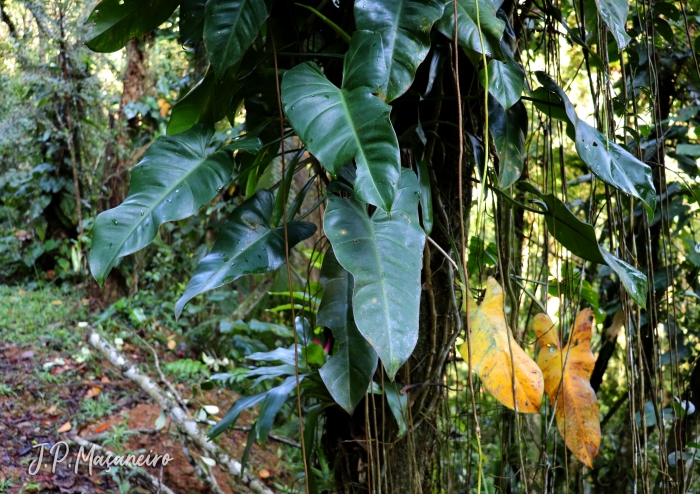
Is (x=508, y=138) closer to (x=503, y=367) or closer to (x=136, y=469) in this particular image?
(x=503, y=367)

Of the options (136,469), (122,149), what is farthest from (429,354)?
(122,149)

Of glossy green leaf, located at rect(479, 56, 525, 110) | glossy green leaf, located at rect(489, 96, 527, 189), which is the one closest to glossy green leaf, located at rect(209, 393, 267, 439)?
glossy green leaf, located at rect(489, 96, 527, 189)

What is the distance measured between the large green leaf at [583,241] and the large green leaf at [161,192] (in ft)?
2.04

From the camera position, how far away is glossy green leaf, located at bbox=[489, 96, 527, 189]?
3.95 feet

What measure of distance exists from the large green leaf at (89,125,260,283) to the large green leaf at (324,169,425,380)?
0.84ft

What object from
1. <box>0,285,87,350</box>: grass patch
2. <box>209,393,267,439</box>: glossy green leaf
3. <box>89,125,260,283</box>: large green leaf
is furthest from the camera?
<box>0,285,87,350</box>: grass patch

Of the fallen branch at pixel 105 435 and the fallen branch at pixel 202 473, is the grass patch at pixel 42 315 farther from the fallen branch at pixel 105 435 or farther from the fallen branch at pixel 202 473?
the fallen branch at pixel 202 473

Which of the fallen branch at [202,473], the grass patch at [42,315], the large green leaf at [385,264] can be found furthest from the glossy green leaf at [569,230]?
the grass patch at [42,315]

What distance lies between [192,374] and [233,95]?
7.22 ft

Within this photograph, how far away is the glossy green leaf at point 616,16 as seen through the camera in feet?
3.74

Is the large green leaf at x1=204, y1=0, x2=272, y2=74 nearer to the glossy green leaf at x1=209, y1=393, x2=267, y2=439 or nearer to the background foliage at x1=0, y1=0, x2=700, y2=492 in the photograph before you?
the background foliage at x1=0, y1=0, x2=700, y2=492

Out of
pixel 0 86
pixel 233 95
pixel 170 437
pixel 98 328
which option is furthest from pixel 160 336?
pixel 233 95

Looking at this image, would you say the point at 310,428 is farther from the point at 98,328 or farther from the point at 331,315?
the point at 98,328

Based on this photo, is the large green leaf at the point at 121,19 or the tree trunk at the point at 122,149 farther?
the tree trunk at the point at 122,149
